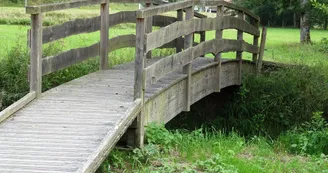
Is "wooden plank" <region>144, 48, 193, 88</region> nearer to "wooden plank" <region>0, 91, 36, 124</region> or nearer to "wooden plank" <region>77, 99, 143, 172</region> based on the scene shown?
"wooden plank" <region>77, 99, 143, 172</region>

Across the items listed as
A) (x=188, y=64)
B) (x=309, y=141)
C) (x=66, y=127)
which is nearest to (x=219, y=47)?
(x=188, y=64)

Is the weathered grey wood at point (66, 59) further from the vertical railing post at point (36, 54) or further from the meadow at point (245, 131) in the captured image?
the meadow at point (245, 131)

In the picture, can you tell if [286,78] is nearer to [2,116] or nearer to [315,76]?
[315,76]

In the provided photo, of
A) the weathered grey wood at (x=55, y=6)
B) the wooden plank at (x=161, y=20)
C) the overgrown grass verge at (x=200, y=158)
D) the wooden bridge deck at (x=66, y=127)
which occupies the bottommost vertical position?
the overgrown grass verge at (x=200, y=158)

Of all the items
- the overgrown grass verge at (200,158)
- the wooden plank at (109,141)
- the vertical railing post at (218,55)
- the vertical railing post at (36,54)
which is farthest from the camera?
the vertical railing post at (218,55)

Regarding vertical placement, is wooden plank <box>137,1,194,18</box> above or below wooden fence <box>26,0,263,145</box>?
above

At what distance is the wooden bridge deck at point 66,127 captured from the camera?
239 inches

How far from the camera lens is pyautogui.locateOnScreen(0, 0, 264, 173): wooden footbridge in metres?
6.36

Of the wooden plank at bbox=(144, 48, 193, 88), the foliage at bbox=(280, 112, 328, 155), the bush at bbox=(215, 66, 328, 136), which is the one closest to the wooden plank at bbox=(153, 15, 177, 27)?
the bush at bbox=(215, 66, 328, 136)

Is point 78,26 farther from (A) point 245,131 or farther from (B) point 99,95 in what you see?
(A) point 245,131

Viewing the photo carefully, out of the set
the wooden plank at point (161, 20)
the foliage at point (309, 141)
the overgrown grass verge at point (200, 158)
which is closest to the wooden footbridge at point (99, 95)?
the overgrown grass verge at point (200, 158)

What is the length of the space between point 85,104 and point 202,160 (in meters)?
1.60

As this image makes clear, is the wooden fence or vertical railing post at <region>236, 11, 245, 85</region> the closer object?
the wooden fence

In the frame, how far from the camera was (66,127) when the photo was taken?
23.4 ft
